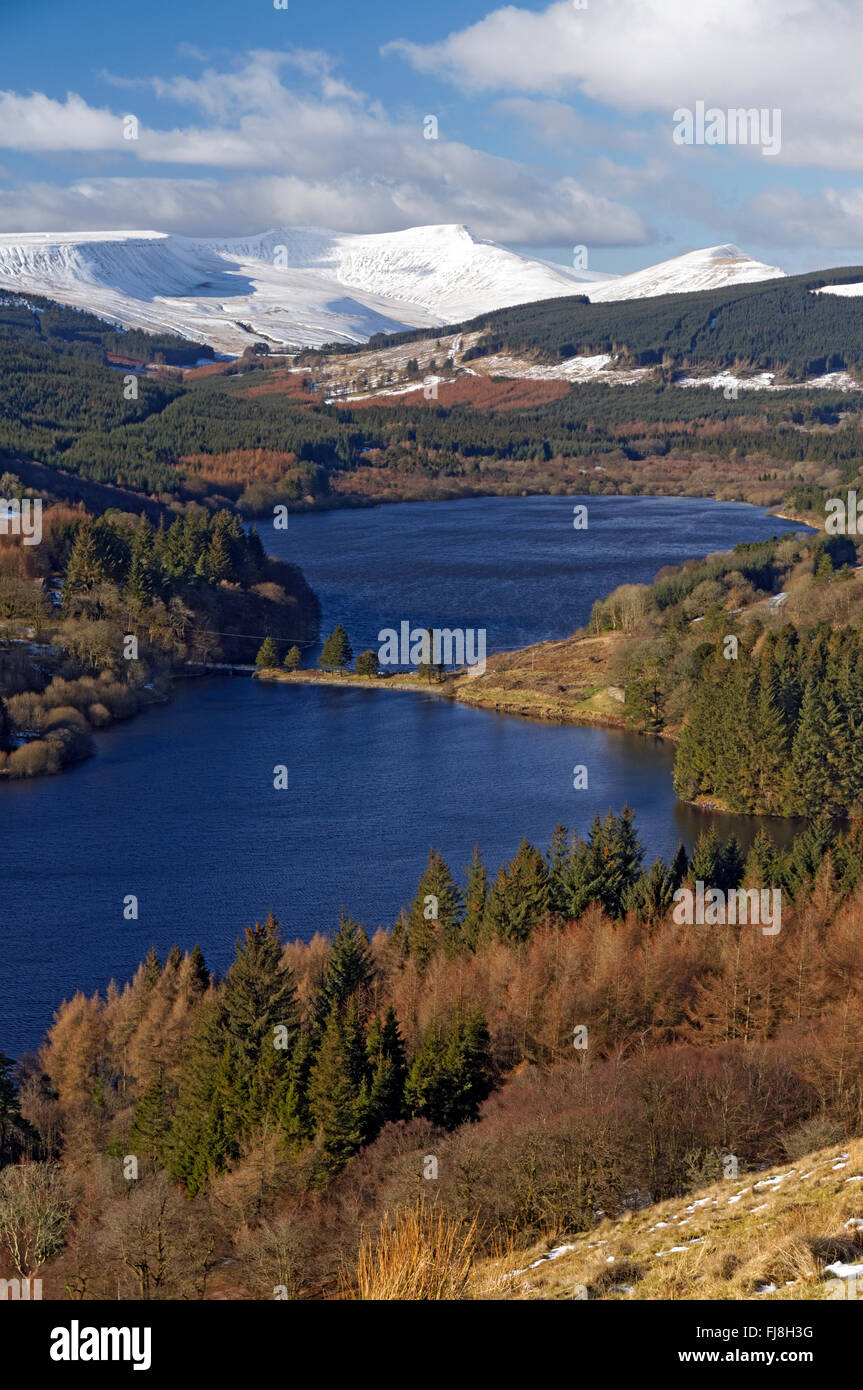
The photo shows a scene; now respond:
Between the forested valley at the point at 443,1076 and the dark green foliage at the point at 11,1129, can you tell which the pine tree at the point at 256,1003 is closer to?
the forested valley at the point at 443,1076

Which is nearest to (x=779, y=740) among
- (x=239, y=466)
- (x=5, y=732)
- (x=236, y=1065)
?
(x=236, y=1065)

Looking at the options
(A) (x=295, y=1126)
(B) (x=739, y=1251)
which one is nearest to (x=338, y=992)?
(A) (x=295, y=1126)

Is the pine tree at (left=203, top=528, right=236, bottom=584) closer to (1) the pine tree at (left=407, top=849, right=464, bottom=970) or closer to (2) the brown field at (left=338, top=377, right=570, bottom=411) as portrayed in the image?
(1) the pine tree at (left=407, top=849, right=464, bottom=970)

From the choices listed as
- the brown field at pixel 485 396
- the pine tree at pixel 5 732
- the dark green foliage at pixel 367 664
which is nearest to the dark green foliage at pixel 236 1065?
the pine tree at pixel 5 732

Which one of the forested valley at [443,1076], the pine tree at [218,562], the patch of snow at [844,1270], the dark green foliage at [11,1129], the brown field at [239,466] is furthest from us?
the brown field at [239,466]

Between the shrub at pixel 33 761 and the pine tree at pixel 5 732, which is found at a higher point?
the pine tree at pixel 5 732

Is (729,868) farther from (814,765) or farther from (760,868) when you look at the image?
(814,765)

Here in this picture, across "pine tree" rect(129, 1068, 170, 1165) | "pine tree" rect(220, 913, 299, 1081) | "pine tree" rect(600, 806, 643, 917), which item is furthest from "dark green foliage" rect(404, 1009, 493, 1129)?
"pine tree" rect(600, 806, 643, 917)
